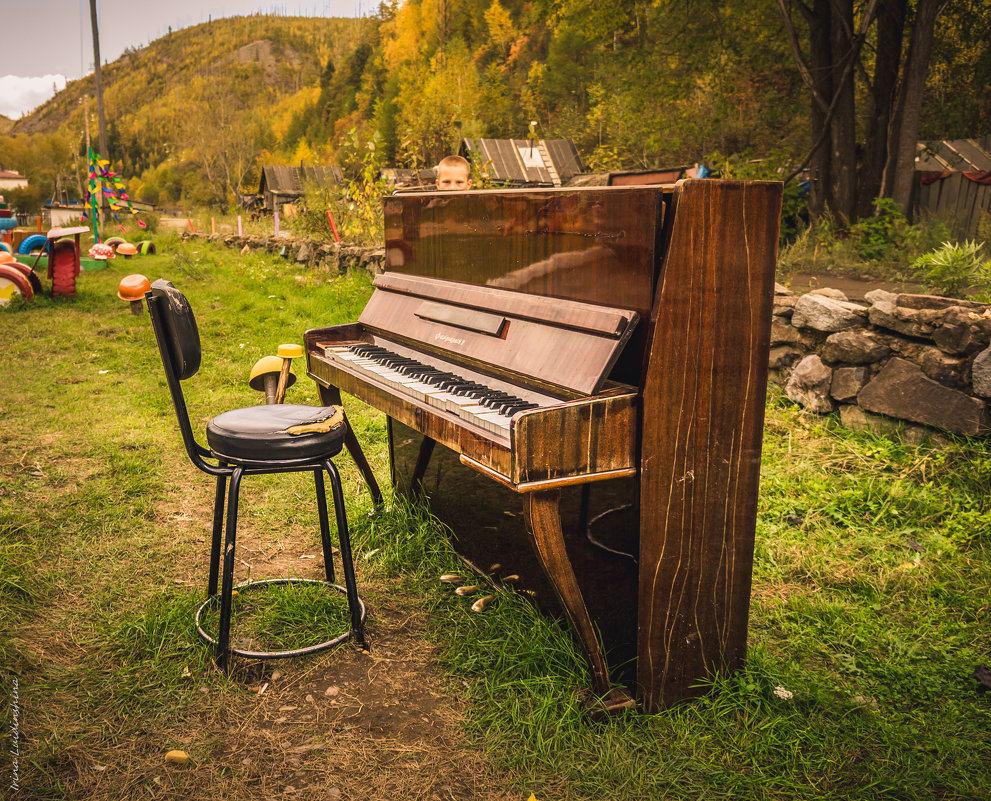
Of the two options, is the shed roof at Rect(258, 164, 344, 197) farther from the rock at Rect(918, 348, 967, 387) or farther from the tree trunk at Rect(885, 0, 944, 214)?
the rock at Rect(918, 348, 967, 387)

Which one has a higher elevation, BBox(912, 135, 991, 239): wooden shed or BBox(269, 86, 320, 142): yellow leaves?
BBox(269, 86, 320, 142): yellow leaves

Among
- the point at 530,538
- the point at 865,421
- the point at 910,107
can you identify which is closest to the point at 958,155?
the point at 910,107

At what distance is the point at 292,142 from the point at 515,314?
333 feet

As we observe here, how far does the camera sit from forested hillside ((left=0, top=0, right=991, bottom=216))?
1476cm

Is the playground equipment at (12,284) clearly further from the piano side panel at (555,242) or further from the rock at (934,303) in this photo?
the rock at (934,303)

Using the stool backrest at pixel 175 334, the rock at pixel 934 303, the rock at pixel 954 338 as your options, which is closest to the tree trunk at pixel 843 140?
the rock at pixel 934 303

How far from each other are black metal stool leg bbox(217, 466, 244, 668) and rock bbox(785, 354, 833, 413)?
14.1 feet

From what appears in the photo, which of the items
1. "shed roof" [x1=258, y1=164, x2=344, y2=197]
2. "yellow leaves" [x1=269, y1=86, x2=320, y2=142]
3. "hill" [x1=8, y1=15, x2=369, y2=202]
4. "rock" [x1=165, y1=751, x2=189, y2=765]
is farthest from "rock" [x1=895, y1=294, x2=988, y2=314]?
"yellow leaves" [x1=269, y1=86, x2=320, y2=142]

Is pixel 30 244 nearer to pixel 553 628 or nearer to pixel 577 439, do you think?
pixel 553 628

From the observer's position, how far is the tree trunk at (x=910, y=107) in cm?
926

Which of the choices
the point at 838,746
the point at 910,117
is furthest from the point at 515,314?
the point at 910,117

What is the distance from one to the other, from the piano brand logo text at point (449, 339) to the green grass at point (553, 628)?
1.18 m

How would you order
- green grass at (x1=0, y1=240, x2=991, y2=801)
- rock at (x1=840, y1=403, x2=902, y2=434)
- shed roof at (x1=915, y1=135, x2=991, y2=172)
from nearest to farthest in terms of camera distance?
green grass at (x1=0, y1=240, x2=991, y2=801)
rock at (x1=840, y1=403, x2=902, y2=434)
shed roof at (x1=915, y1=135, x2=991, y2=172)

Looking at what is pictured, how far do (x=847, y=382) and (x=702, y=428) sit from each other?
3281 millimetres
